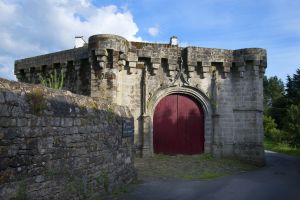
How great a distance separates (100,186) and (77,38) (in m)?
11.5

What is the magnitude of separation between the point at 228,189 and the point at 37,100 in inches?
224

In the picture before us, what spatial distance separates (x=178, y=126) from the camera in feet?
48.8

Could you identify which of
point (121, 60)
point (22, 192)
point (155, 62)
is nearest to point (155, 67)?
point (155, 62)

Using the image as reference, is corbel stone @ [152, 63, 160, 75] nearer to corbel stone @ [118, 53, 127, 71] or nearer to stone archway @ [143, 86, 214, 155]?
stone archway @ [143, 86, 214, 155]

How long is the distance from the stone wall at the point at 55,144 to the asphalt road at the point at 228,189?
0.90 m

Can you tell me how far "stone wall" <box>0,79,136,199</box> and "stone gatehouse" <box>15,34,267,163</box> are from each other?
547 cm

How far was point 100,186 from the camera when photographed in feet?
24.3

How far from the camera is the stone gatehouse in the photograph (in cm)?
1392

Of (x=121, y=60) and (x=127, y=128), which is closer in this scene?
(x=127, y=128)

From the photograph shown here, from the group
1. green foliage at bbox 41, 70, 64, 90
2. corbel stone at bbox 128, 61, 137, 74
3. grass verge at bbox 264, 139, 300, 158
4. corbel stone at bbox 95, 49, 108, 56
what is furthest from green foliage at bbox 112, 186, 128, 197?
grass verge at bbox 264, 139, 300, 158

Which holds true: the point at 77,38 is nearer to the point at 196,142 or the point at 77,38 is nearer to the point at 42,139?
the point at 196,142

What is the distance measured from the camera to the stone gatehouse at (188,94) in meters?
13.9

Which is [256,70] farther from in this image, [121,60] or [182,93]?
[121,60]

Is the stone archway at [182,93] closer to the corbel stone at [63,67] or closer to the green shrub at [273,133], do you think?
the corbel stone at [63,67]
